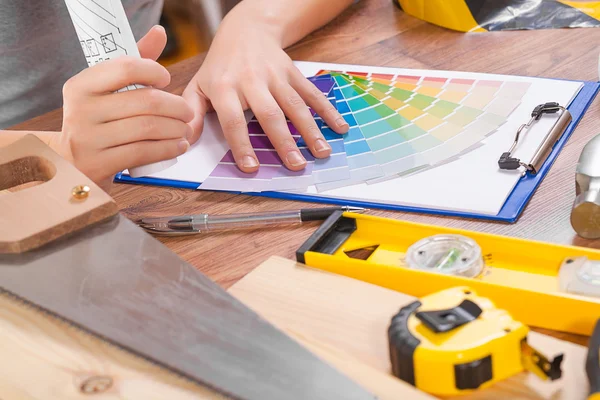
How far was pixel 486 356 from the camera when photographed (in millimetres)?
455

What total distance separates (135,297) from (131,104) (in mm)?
380

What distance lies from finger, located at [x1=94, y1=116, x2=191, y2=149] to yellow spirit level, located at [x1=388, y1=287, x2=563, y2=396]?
499 millimetres

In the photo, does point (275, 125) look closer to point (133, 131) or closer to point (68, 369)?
point (133, 131)

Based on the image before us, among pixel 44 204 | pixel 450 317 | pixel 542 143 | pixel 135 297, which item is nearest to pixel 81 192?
pixel 44 204

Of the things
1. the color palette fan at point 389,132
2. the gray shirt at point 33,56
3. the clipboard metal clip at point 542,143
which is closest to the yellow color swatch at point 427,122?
the color palette fan at point 389,132

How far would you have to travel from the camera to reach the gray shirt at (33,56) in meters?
1.36

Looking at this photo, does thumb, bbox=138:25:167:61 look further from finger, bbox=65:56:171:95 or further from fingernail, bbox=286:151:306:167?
fingernail, bbox=286:151:306:167

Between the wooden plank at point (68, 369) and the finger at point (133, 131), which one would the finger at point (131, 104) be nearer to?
the finger at point (133, 131)

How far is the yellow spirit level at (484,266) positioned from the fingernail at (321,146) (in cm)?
19

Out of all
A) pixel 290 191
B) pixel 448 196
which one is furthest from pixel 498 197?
pixel 290 191

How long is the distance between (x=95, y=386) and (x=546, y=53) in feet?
2.72

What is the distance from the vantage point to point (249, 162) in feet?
2.90

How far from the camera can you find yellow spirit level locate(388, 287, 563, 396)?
454 millimetres

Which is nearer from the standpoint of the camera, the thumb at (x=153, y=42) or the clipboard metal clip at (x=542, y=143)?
the clipboard metal clip at (x=542, y=143)
